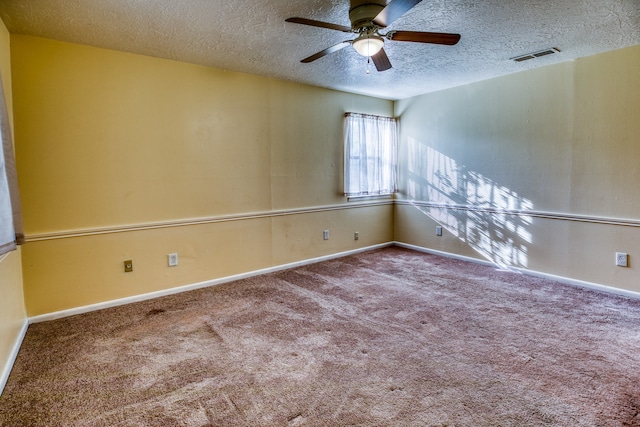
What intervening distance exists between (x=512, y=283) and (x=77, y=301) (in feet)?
14.1

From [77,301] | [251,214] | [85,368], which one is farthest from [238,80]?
[85,368]

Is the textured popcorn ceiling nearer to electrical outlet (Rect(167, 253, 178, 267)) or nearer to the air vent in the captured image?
the air vent

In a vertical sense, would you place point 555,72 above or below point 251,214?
above

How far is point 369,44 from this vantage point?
2.40 meters

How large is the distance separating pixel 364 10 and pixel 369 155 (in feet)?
9.82

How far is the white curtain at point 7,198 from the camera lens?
Result: 1874mm

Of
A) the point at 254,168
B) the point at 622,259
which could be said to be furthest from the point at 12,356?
the point at 622,259

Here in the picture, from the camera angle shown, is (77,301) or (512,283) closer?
(77,301)

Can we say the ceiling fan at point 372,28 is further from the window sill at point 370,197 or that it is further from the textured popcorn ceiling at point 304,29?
the window sill at point 370,197

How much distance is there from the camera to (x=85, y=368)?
7.27 ft

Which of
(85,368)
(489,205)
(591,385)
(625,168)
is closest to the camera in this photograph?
(591,385)

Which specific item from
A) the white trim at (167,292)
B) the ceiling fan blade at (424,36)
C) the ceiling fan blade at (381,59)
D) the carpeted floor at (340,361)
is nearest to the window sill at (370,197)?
the white trim at (167,292)

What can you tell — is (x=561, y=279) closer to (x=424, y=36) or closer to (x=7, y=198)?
(x=424, y=36)

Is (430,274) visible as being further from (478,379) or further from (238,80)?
(238,80)
